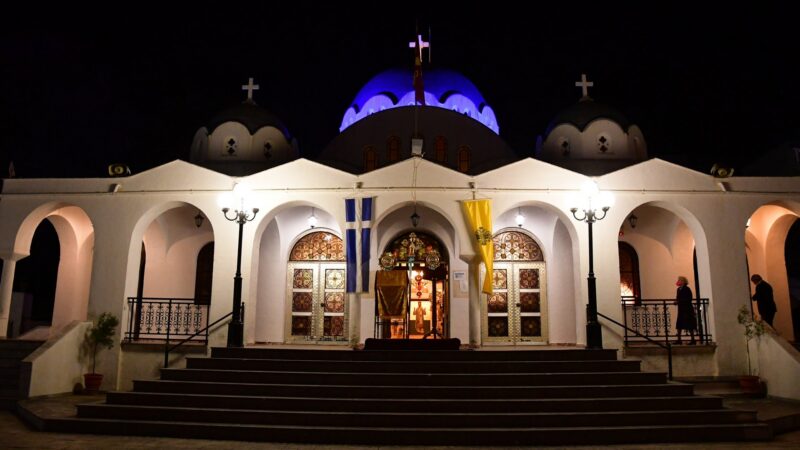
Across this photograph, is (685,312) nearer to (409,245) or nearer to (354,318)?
(409,245)

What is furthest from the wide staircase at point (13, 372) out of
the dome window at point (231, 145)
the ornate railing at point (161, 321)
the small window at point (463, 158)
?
the small window at point (463, 158)

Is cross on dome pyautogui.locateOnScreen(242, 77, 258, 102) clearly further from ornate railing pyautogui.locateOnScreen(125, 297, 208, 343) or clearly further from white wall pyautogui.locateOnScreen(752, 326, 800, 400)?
white wall pyautogui.locateOnScreen(752, 326, 800, 400)

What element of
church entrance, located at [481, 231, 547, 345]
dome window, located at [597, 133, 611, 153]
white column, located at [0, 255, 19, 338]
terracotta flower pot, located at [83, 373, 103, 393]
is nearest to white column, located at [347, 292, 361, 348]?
church entrance, located at [481, 231, 547, 345]

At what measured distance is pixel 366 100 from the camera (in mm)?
22812

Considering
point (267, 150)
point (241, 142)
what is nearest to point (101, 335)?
point (241, 142)

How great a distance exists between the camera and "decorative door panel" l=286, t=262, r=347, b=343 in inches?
674

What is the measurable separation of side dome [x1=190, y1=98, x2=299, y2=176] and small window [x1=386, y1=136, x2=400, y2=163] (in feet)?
11.0

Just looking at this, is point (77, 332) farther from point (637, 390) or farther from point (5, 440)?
point (637, 390)

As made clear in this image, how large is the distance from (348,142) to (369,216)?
18.3ft

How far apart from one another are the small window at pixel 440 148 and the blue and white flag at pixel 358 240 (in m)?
4.99

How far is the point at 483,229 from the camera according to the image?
14.4 metres

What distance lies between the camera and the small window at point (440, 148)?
63.0ft

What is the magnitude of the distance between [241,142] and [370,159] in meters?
4.18

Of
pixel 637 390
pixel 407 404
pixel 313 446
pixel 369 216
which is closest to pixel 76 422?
pixel 313 446
